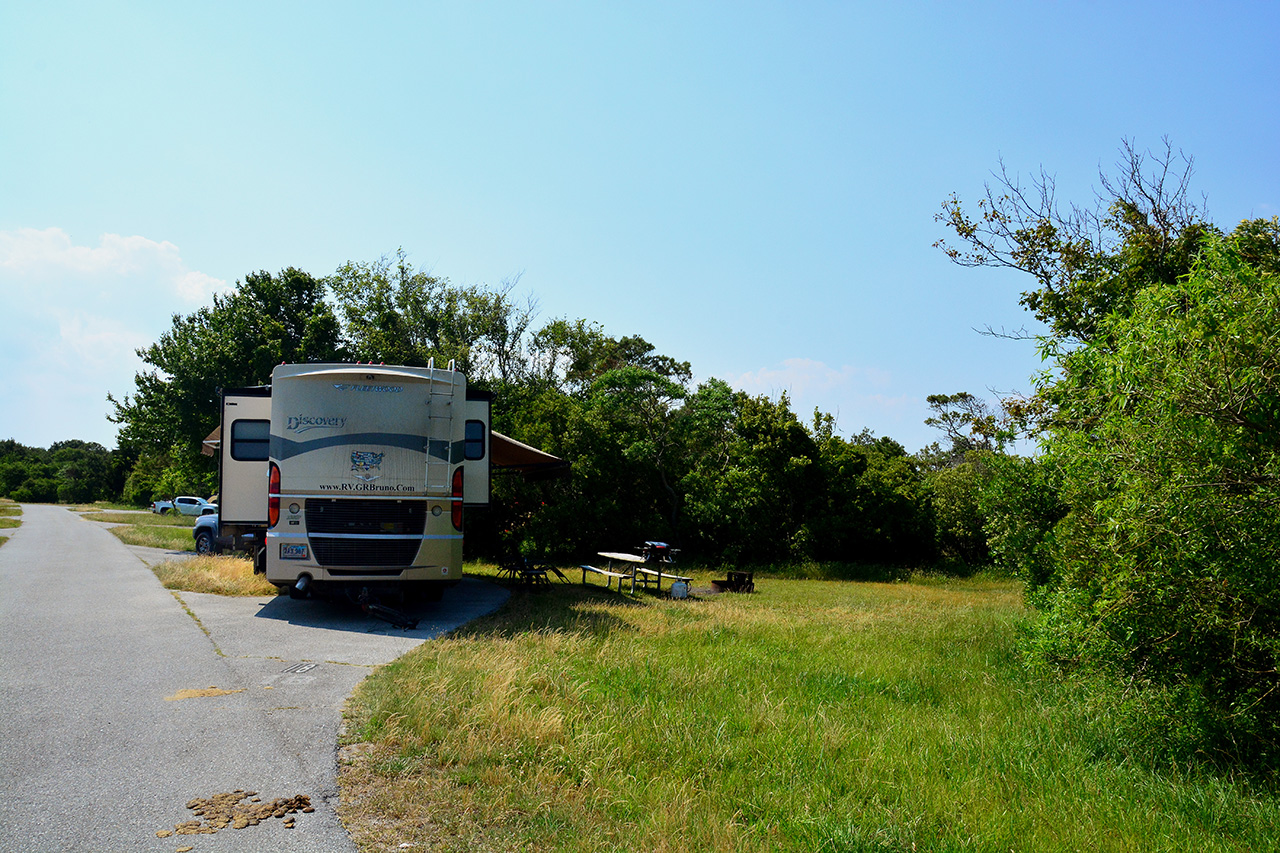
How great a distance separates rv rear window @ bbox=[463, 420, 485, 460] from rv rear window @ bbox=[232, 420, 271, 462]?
305cm

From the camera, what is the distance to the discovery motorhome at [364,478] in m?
10.2

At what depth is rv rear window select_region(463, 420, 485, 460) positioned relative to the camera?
1260 cm

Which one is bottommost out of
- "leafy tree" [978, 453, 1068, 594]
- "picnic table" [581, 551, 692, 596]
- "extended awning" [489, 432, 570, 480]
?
"picnic table" [581, 551, 692, 596]

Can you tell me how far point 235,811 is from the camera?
4.19 metres

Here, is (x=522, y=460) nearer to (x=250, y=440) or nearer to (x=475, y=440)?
(x=475, y=440)

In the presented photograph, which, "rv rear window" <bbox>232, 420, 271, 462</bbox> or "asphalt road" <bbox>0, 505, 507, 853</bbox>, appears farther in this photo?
"rv rear window" <bbox>232, 420, 271, 462</bbox>

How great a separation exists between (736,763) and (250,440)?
9.98 meters

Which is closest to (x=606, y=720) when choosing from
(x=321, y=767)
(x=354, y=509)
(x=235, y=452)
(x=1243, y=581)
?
(x=321, y=767)

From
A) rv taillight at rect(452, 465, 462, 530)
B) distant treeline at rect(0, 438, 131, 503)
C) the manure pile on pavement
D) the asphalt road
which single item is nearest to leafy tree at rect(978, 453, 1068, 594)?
rv taillight at rect(452, 465, 462, 530)

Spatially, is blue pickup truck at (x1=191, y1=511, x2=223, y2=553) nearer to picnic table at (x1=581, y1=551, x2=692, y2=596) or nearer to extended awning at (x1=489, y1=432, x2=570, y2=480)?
extended awning at (x1=489, y1=432, x2=570, y2=480)

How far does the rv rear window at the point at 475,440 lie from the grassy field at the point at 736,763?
4.31 meters

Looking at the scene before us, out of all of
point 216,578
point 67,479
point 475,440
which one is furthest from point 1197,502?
point 67,479

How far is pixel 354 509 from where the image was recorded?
1040 cm

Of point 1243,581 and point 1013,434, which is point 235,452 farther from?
point 1243,581
